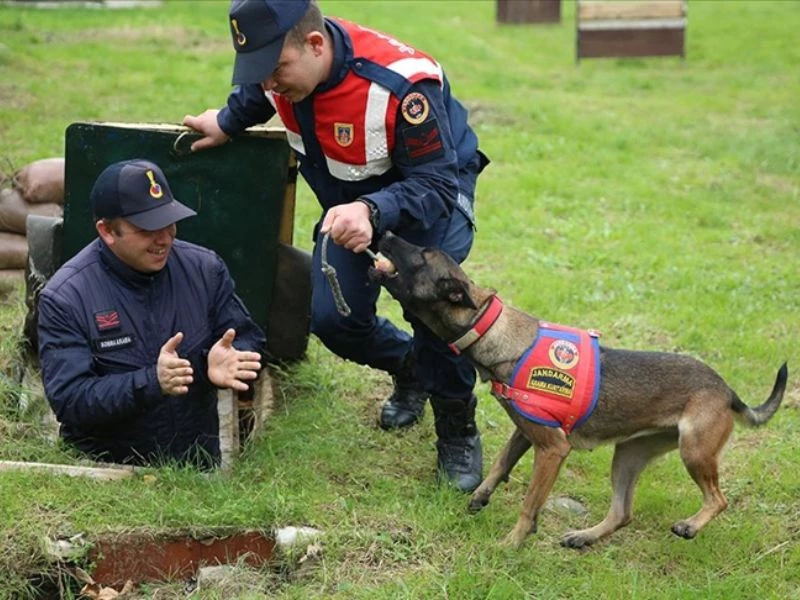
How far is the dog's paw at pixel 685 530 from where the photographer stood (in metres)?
4.79

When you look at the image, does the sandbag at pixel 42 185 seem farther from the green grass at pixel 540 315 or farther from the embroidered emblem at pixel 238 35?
the embroidered emblem at pixel 238 35

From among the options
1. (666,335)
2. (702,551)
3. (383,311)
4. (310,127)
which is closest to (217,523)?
(310,127)

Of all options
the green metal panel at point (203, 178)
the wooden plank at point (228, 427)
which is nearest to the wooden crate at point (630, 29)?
the green metal panel at point (203, 178)

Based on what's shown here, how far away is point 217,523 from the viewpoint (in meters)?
4.54

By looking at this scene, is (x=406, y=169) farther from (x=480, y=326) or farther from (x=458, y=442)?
(x=458, y=442)

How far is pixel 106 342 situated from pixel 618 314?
390 cm

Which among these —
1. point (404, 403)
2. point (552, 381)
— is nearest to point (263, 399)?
point (404, 403)

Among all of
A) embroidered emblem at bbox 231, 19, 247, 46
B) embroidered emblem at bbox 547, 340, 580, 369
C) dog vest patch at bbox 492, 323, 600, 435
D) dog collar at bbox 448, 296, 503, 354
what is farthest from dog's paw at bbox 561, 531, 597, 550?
embroidered emblem at bbox 231, 19, 247, 46

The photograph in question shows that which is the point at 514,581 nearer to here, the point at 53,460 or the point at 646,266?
the point at 53,460

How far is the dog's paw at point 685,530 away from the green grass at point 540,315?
0.34 ft

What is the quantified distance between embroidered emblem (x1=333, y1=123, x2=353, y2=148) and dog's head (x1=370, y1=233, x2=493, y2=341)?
434 millimetres

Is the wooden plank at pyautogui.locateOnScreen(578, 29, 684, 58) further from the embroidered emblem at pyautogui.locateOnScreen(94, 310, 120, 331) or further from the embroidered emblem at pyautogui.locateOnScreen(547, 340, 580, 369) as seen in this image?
the embroidered emblem at pyautogui.locateOnScreen(94, 310, 120, 331)

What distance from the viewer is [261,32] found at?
170 inches

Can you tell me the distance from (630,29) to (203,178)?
1583cm
